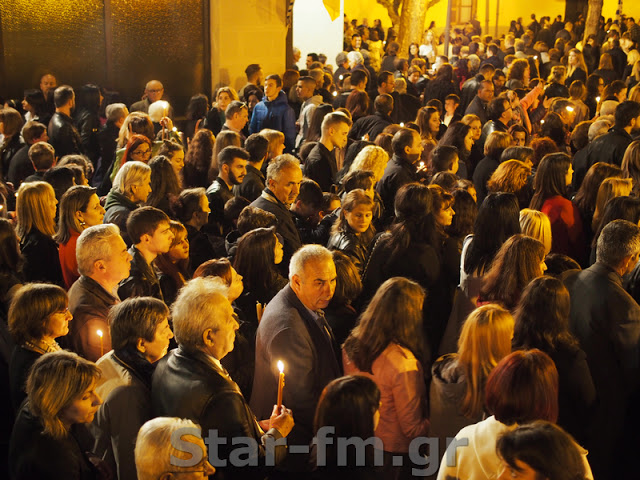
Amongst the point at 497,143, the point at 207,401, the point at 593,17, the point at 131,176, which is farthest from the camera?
the point at 593,17

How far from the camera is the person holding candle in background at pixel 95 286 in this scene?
4422 mm

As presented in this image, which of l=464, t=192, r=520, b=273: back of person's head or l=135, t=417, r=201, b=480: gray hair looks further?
l=464, t=192, r=520, b=273: back of person's head

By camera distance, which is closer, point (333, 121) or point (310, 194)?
point (310, 194)

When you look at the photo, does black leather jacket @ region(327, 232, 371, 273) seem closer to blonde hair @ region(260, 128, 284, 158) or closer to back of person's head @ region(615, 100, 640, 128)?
blonde hair @ region(260, 128, 284, 158)

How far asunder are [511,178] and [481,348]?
338 centimetres

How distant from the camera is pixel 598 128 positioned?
8.82 m

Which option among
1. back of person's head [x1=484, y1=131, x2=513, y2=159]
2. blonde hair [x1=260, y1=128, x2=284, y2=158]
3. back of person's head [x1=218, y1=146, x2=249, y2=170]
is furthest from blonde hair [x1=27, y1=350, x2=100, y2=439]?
back of person's head [x1=484, y1=131, x2=513, y2=159]

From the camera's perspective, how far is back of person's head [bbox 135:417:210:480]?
290 centimetres

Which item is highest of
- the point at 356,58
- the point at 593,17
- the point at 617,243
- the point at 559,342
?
the point at 593,17

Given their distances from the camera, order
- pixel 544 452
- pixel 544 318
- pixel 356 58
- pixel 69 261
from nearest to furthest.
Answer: pixel 544 452
pixel 544 318
pixel 69 261
pixel 356 58

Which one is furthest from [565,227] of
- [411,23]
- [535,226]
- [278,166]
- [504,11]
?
[504,11]

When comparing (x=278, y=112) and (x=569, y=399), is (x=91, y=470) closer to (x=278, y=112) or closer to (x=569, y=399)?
(x=569, y=399)

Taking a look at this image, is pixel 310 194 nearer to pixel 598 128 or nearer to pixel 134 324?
pixel 134 324

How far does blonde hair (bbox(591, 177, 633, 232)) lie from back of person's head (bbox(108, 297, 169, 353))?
4.01 meters
